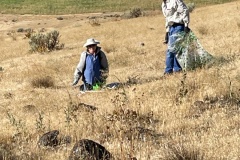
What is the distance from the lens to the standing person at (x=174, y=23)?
9.58m

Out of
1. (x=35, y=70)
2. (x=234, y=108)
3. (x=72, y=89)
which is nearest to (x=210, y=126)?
(x=234, y=108)

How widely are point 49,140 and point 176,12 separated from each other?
5.06 m

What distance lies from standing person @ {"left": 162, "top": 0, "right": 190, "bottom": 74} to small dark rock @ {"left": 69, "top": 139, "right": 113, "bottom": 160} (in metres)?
5.11

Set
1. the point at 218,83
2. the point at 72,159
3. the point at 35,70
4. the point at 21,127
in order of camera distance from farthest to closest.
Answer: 1. the point at 35,70
2. the point at 218,83
3. the point at 21,127
4. the point at 72,159

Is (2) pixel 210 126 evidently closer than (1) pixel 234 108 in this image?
Yes

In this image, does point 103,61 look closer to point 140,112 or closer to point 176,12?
point 176,12

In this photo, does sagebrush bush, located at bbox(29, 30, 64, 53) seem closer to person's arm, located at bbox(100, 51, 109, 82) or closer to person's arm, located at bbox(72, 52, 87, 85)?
person's arm, located at bbox(72, 52, 87, 85)

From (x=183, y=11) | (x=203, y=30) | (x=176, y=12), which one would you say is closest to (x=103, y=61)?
(x=176, y=12)

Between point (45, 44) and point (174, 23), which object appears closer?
point (174, 23)

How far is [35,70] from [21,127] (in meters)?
7.87

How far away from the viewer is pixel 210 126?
5250 mm

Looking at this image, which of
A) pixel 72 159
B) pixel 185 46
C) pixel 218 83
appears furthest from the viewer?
pixel 185 46

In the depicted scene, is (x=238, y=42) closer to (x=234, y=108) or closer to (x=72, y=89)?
(x=72, y=89)

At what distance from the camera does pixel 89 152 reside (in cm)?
451
